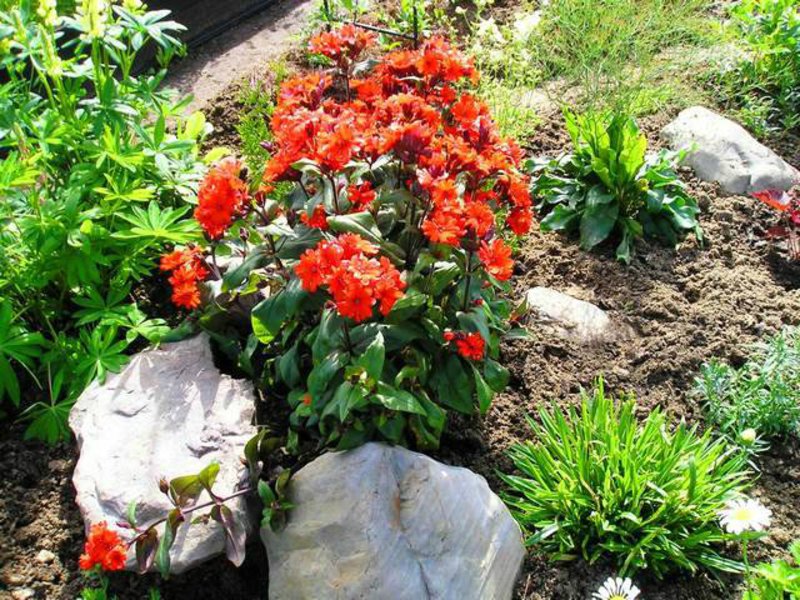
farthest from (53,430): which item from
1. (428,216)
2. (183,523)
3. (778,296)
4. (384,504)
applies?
(778,296)

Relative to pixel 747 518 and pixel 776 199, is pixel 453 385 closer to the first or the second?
pixel 747 518

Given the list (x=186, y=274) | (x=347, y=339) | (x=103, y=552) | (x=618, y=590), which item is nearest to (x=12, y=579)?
A: (x=103, y=552)

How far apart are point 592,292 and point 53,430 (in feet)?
6.98

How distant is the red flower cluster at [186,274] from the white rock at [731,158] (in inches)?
93.3

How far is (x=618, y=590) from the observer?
2.30 meters

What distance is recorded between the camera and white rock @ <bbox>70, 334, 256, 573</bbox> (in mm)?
2381

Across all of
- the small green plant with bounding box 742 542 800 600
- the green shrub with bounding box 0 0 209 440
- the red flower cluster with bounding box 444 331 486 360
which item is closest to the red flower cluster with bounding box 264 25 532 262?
the red flower cluster with bounding box 444 331 486 360

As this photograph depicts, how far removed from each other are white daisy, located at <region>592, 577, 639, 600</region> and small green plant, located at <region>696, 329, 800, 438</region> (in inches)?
29.6

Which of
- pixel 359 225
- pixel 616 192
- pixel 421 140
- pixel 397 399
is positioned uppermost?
pixel 421 140

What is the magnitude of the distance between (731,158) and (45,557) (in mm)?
3316

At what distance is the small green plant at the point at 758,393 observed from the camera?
274 centimetres

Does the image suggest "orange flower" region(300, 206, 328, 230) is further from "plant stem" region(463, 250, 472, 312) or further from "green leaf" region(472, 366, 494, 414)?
"green leaf" region(472, 366, 494, 414)

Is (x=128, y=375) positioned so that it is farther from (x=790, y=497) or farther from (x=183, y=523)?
(x=790, y=497)

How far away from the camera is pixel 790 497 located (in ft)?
8.70
